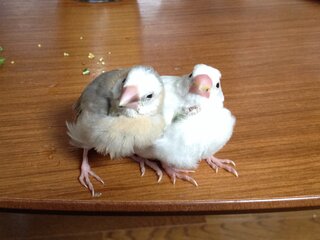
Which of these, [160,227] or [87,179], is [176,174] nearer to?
[87,179]

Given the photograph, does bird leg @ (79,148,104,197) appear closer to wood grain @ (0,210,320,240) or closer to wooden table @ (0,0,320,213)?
wooden table @ (0,0,320,213)

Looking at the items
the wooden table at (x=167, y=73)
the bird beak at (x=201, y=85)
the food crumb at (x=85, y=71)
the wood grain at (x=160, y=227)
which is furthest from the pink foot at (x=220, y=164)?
the wood grain at (x=160, y=227)

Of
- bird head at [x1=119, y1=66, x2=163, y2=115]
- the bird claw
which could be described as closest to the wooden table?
the bird claw

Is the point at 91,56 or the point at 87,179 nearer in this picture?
the point at 87,179

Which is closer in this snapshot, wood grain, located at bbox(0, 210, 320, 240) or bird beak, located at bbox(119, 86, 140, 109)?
bird beak, located at bbox(119, 86, 140, 109)

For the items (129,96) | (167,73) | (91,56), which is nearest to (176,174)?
(129,96)

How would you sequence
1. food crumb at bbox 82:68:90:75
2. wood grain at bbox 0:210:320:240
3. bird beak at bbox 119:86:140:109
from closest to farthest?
bird beak at bbox 119:86:140:109, food crumb at bbox 82:68:90:75, wood grain at bbox 0:210:320:240
